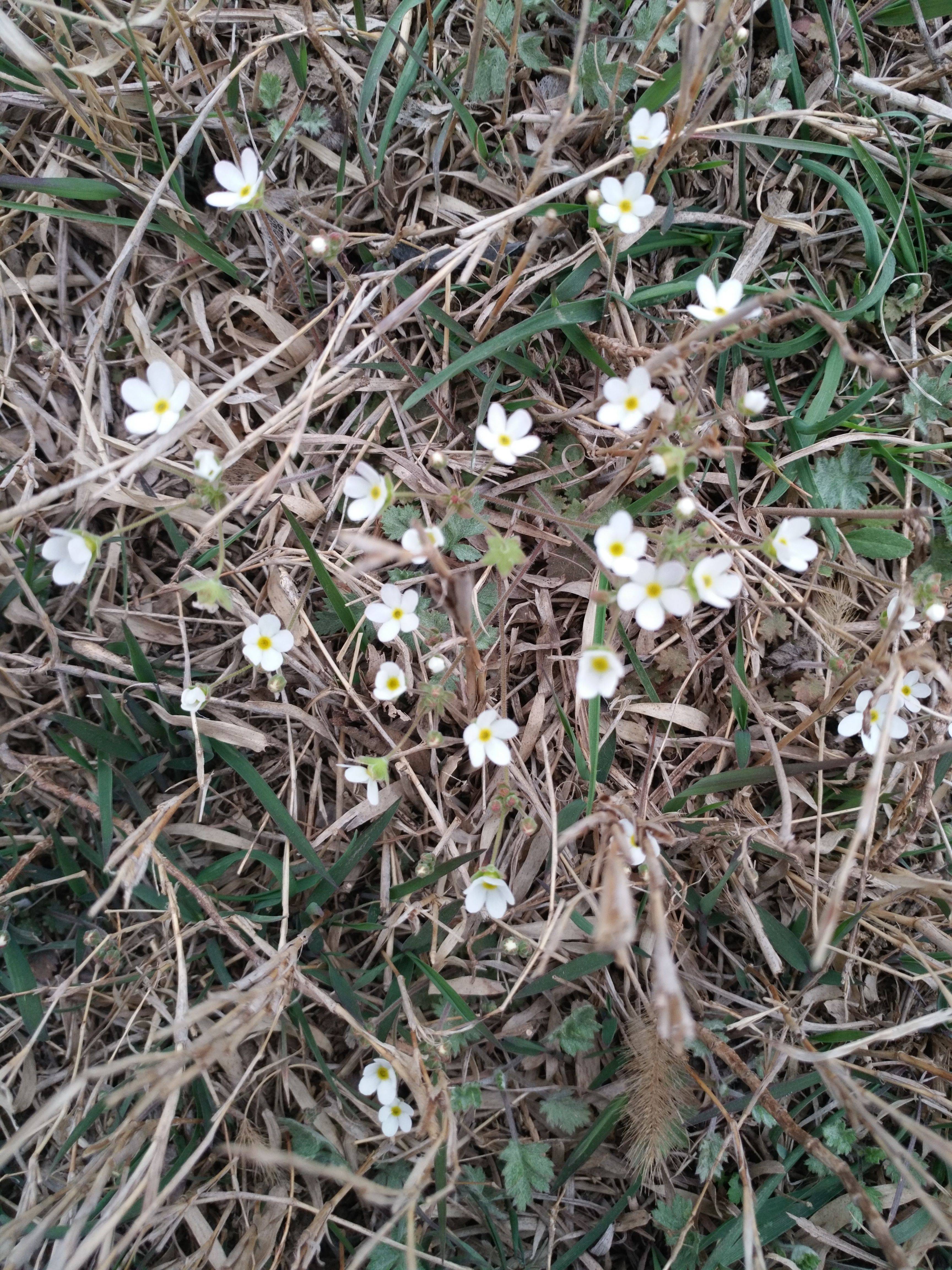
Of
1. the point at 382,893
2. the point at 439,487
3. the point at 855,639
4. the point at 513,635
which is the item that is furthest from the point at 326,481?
the point at 855,639

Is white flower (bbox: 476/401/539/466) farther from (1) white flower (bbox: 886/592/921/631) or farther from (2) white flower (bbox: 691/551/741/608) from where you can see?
(1) white flower (bbox: 886/592/921/631)

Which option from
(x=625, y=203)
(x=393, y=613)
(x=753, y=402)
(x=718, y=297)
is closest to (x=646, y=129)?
(x=625, y=203)

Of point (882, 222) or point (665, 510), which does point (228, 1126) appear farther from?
point (882, 222)

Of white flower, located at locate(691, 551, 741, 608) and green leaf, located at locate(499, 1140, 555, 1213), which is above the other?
white flower, located at locate(691, 551, 741, 608)

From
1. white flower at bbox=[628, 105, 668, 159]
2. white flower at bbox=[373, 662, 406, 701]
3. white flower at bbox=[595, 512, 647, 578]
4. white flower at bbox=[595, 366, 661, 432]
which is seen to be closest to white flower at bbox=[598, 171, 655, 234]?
white flower at bbox=[628, 105, 668, 159]

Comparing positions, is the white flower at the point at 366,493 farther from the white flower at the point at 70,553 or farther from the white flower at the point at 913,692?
the white flower at the point at 913,692
